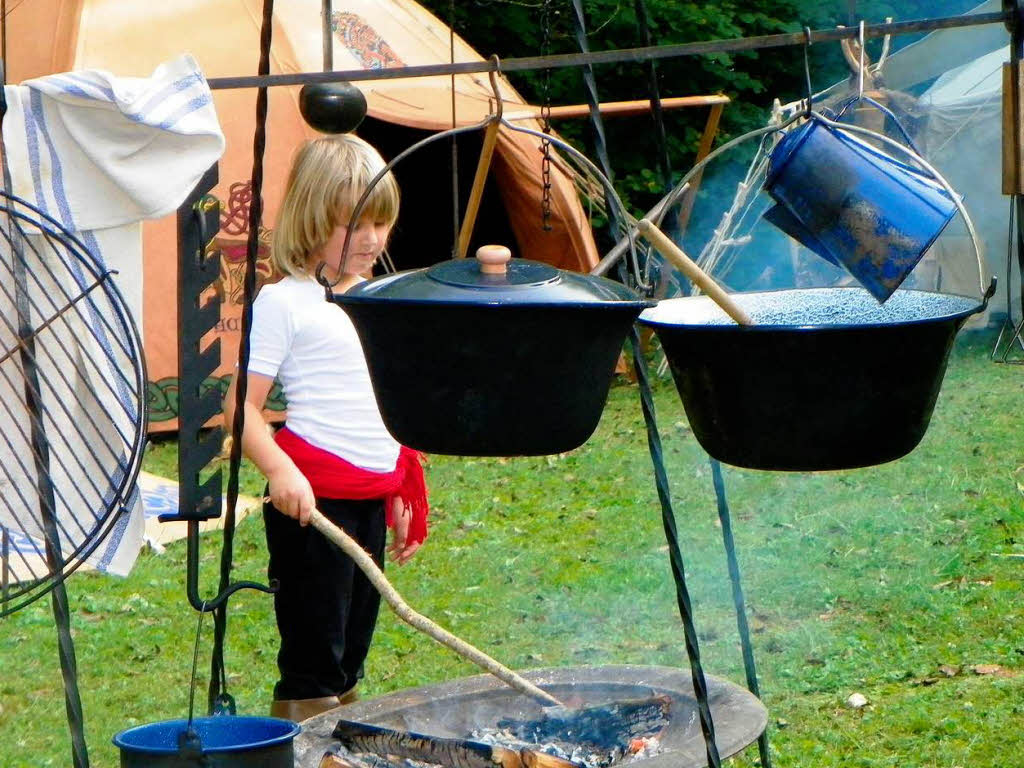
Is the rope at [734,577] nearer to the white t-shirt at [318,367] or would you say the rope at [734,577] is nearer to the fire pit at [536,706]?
the fire pit at [536,706]

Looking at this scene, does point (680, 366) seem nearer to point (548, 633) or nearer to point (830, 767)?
point (830, 767)

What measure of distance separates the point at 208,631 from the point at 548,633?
116 cm

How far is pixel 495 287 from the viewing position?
1.84 m

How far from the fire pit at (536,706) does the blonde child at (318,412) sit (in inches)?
16.7

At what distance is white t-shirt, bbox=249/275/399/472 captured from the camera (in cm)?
296

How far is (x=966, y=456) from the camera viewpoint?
20.5 ft

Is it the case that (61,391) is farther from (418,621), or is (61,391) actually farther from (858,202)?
(858,202)

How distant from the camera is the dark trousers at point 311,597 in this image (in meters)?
2.99

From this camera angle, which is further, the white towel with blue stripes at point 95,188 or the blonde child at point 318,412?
the blonde child at point 318,412

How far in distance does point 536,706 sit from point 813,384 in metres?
1.02

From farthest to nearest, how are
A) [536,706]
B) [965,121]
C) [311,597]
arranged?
[965,121] → [311,597] → [536,706]

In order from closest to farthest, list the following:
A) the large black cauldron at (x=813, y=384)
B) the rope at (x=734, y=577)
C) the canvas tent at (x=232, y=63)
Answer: the large black cauldron at (x=813, y=384), the rope at (x=734, y=577), the canvas tent at (x=232, y=63)

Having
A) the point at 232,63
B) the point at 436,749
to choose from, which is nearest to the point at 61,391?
the point at 436,749

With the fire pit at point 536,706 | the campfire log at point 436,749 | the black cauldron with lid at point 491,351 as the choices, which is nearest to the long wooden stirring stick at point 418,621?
the fire pit at point 536,706
